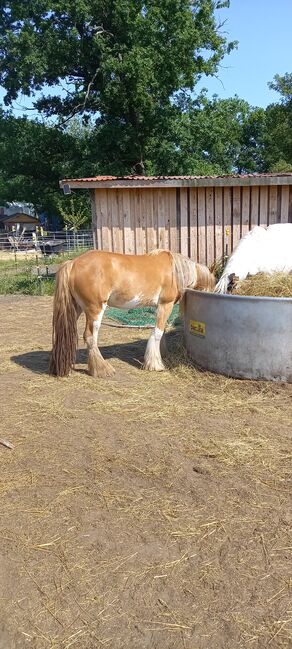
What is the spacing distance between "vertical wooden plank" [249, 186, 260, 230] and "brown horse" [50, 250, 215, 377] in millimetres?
4612

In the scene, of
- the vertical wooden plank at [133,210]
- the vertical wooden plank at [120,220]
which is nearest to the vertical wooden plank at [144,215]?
the vertical wooden plank at [133,210]

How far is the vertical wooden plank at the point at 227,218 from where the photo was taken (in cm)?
1008

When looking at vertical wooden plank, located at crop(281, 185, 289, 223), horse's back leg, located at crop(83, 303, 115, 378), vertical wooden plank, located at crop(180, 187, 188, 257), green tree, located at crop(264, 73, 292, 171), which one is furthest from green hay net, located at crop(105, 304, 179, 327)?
green tree, located at crop(264, 73, 292, 171)

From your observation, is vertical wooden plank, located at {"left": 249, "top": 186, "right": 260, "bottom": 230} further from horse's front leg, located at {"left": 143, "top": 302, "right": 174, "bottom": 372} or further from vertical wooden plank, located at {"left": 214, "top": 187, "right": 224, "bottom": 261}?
horse's front leg, located at {"left": 143, "top": 302, "right": 174, "bottom": 372}

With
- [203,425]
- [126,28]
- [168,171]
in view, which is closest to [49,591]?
[203,425]

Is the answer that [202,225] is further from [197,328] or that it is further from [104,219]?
[197,328]

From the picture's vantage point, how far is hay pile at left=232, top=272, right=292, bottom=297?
517 centimetres

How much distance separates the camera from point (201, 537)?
2570 millimetres

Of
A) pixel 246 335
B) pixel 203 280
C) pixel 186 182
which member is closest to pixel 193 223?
pixel 186 182

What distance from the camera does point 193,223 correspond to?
10.2m

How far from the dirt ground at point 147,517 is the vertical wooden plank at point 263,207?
602cm

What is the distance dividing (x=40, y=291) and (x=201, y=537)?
10.8 metres

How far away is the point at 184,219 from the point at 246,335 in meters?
5.79

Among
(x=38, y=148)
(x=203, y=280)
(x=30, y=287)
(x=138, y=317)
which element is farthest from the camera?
(x=38, y=148)
